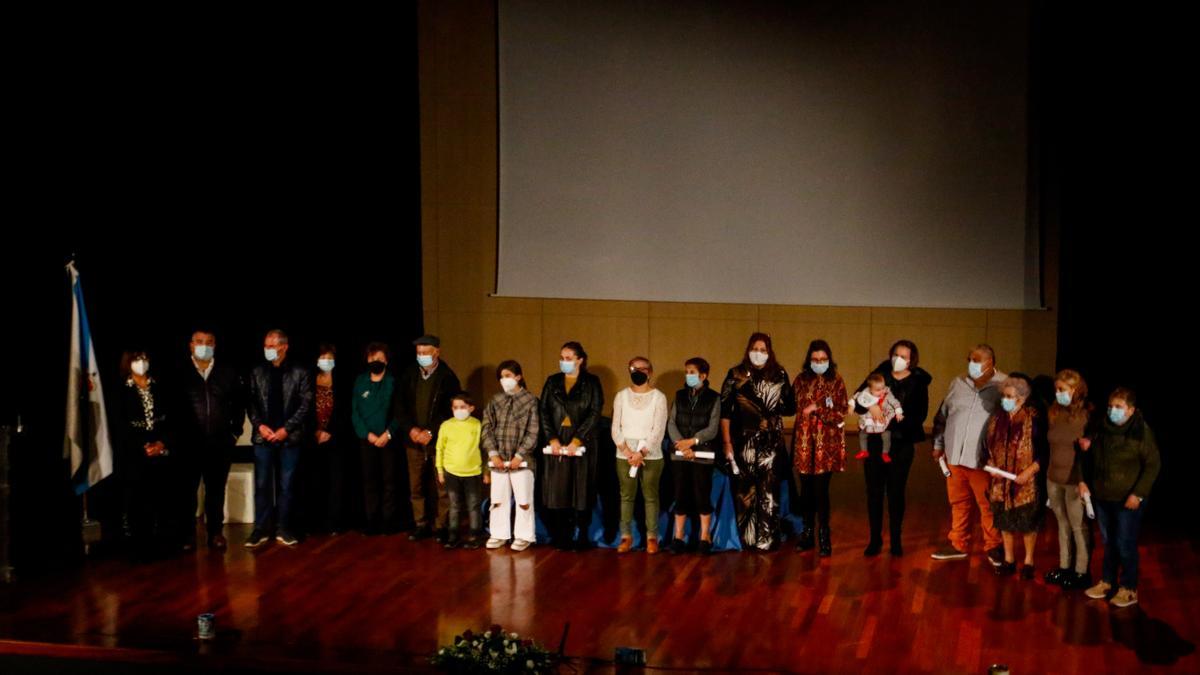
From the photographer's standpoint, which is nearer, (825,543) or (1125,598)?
(1125,598)

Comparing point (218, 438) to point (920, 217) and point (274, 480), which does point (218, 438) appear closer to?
point (274, 480)

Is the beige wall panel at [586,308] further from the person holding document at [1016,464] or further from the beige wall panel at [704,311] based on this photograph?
the person holding document at [1016,464]

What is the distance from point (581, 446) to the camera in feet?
22.8

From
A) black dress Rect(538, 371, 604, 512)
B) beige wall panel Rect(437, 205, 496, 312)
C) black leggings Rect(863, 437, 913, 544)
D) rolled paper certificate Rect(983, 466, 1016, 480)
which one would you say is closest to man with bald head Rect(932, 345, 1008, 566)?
rolled paper certificate Rect(983, 466, 1016, 480)

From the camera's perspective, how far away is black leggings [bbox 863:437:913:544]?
21.9ft

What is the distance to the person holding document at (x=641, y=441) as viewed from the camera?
22.4 ft

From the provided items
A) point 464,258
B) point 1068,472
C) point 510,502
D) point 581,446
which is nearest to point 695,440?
Result: point 581,446

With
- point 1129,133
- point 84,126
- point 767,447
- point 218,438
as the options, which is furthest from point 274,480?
point 1129,133

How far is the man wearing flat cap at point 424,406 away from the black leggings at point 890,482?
8.35ft

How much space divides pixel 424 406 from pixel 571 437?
0.95m

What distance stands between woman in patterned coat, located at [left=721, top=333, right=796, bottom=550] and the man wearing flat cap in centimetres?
171

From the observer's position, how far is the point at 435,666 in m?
5.04

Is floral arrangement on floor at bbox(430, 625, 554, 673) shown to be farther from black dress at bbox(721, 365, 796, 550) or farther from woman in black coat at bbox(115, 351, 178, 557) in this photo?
woman in black coat at bbox(115, 351, 178, 557)

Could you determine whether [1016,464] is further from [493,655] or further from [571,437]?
[493,655]
